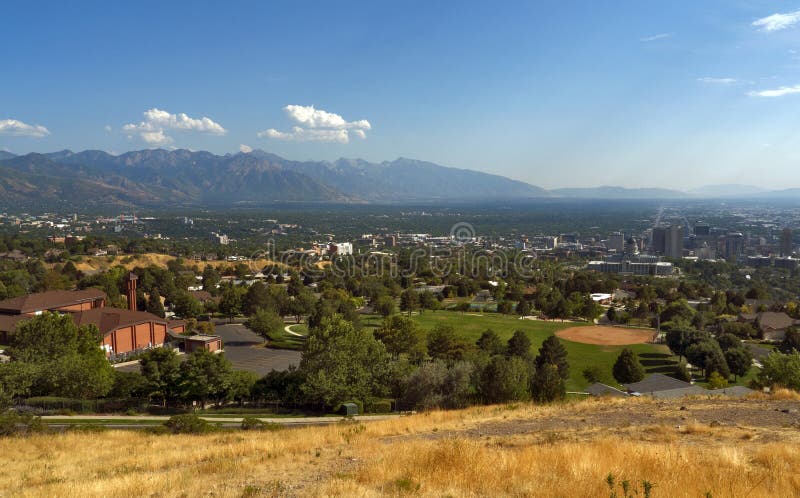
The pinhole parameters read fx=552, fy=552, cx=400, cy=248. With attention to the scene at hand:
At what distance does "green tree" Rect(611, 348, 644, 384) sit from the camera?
29156 millimetres

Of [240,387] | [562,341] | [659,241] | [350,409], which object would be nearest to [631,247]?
[659,241]

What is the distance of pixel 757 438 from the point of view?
10.4 metres

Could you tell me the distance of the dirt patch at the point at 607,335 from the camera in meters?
43.1

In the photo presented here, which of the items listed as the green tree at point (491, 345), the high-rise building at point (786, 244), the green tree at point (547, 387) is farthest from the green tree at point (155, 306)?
the high-rise building at point (786, 244)

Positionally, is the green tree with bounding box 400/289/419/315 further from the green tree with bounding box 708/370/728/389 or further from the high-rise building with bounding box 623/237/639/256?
the high-rise building with bounding box 623/237/639/256

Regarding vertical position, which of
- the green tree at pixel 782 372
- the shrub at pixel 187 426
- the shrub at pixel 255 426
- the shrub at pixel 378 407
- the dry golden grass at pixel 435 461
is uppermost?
the dry golden grass at pixel 435 461

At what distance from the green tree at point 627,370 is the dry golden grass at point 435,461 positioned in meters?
15.3

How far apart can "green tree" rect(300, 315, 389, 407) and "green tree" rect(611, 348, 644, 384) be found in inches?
512

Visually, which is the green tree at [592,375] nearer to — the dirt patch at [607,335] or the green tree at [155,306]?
the dirt patch at [607,335]

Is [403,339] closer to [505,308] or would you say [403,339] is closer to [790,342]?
[505,308]

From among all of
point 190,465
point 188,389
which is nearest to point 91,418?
point 188,389

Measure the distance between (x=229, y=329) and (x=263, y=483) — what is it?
133 feet

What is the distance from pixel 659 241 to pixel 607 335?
93768mm

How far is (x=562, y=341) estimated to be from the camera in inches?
1677
